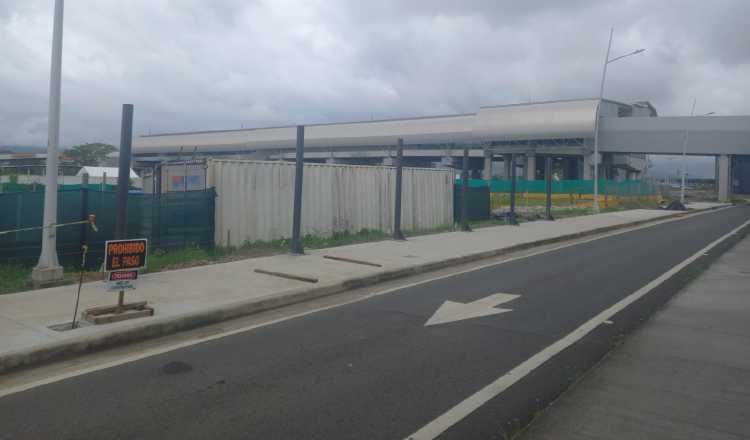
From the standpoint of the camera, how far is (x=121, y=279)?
7.76 meters

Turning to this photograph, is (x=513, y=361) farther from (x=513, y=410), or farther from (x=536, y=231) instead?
(x=536, y=231)

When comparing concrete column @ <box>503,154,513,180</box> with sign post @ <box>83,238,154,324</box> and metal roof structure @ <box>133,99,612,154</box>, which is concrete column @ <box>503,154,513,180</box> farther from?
sign post @ <box>83,238,154,324</box>

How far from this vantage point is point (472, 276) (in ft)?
42.0

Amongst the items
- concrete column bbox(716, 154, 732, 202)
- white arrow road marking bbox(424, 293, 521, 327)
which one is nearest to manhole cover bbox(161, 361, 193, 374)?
white arrow road marking bbox(424, 293, 521, 327)

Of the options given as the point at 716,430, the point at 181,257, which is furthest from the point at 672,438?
the point at 181,257

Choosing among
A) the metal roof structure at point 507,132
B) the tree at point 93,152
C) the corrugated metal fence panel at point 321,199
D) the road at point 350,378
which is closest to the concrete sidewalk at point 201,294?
the road at point 350,378

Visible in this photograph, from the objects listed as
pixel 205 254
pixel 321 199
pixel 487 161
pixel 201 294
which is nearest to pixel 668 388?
pixel 201 294

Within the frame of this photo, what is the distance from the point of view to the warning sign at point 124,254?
761 cm

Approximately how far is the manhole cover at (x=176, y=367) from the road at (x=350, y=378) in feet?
0.07

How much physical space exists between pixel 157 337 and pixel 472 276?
674cm

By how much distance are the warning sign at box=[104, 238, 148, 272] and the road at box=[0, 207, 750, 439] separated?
1.37 m

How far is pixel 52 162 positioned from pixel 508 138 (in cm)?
6335

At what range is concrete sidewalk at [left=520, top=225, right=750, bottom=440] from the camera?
5.07 metres

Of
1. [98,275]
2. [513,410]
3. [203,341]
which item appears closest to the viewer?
[513,410]
